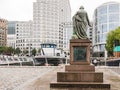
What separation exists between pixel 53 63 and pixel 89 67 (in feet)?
141

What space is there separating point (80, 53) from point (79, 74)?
135 centimetres

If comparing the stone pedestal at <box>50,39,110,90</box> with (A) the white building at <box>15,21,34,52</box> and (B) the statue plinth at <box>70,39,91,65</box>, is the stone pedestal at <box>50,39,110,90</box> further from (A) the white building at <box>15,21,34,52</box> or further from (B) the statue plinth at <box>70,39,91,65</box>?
(A) the white building at <box>15,21,34,52</box>

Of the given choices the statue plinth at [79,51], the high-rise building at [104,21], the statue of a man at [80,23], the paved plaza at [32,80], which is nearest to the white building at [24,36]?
the high-rise building at [104,21]

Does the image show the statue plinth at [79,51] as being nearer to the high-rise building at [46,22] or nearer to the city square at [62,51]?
the city square at [62,51]

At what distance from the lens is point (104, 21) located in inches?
Answer: 4665

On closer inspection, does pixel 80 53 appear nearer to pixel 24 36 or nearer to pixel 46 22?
pixel 46 22

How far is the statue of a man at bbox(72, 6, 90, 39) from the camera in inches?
597

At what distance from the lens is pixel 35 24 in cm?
14125

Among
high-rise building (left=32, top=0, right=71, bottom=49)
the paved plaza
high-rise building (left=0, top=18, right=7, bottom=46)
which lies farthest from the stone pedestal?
high-rise building (left=0, top=18, right=7, bottom=46)

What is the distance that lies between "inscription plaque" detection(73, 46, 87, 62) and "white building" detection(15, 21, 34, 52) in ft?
456

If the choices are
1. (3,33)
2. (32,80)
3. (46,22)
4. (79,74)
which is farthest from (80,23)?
(3,33)

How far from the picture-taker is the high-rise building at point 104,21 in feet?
381

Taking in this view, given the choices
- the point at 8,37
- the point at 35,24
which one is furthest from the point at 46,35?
the point at 8,37

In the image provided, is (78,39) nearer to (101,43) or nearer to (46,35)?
(101,43)
